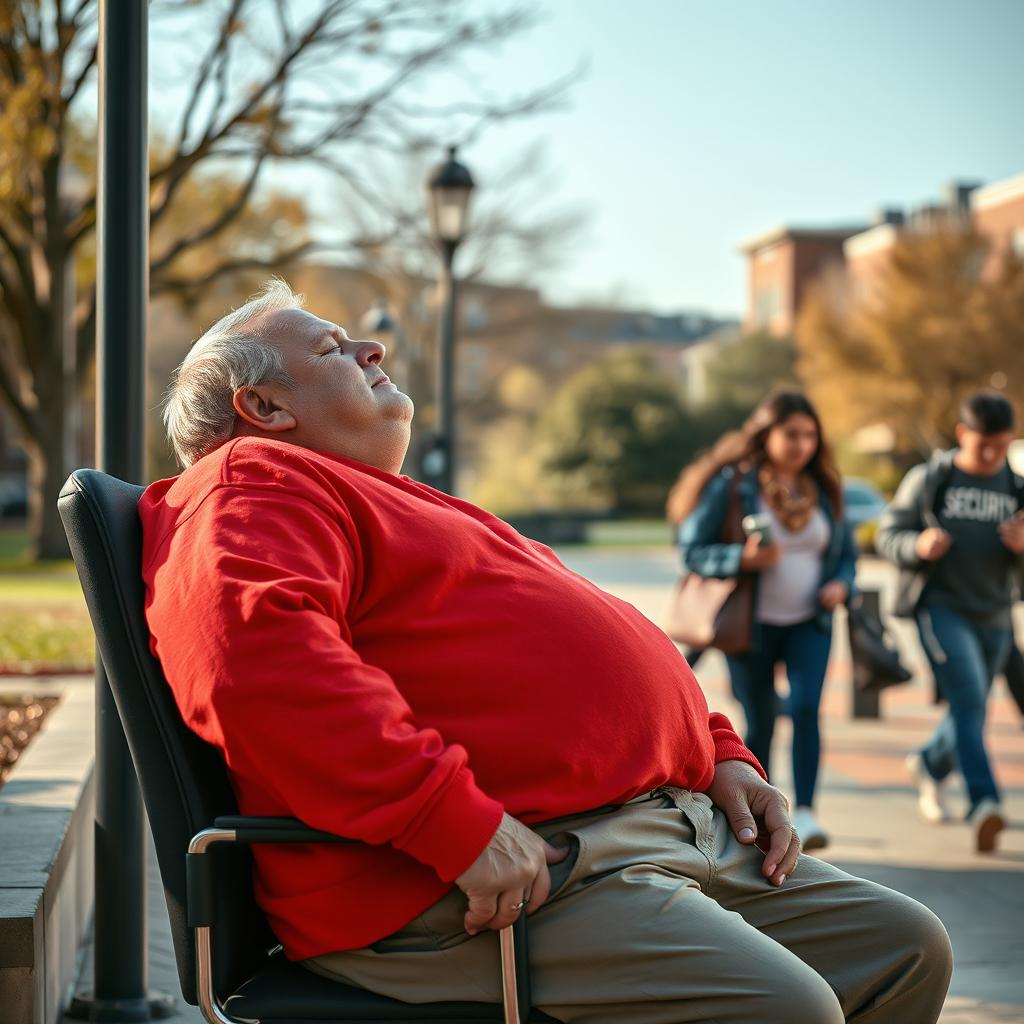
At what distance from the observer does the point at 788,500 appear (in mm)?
6375

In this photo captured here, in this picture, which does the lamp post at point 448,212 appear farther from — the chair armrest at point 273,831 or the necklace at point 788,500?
the chair armrest at point 273,831

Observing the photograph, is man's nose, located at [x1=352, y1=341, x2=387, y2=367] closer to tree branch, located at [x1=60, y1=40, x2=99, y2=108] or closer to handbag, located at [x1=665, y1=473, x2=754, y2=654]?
handbag, located at [x1=665, y1=473, x2=754, y2=654]

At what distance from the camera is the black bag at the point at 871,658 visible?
6.80 meters

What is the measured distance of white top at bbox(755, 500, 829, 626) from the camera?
6348mm

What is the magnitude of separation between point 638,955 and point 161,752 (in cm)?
82

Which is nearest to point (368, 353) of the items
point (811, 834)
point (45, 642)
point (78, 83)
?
point (811, 834)

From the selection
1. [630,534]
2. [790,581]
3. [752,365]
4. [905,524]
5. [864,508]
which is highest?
[752,365]

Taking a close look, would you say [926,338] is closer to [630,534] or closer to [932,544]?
[630,534]

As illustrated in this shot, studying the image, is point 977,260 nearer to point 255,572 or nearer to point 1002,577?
point 1002,577

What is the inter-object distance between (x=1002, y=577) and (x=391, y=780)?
5166 millimetres

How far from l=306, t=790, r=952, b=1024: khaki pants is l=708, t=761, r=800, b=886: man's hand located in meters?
0.14

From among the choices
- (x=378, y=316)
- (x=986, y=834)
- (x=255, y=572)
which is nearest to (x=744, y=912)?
(x=255, y=572)

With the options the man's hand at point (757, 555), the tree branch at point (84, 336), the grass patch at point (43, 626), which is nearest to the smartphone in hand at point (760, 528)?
the man's hand at point (757, 555)

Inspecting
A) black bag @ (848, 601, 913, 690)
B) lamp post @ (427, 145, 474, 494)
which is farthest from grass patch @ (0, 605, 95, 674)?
black bag @ (848, 601, 913, 690)
